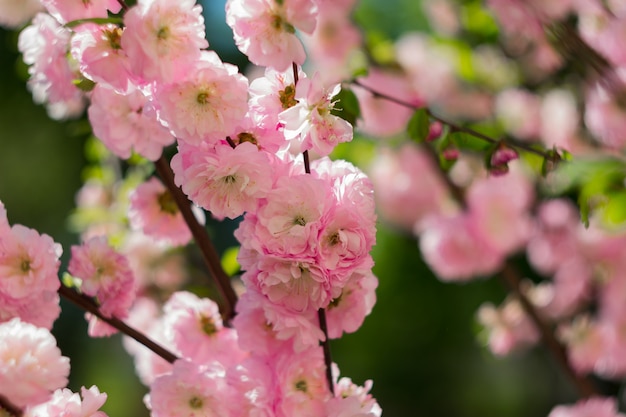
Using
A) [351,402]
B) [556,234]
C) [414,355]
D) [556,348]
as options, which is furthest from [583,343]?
[414,355]

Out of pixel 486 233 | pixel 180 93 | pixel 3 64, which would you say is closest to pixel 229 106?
pixel 180 93

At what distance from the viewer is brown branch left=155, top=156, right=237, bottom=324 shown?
63 centimetres

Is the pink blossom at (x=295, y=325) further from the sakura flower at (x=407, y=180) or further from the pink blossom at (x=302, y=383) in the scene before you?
the sakura flower at (x=407, y=180)

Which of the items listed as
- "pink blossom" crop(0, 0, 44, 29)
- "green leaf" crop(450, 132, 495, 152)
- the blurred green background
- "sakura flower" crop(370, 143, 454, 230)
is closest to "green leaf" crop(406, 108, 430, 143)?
"green leaf" crop(450, 132, 495, 152)

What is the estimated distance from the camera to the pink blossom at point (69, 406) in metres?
0.48

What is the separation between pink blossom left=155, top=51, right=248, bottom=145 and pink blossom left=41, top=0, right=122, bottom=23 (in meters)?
0.08

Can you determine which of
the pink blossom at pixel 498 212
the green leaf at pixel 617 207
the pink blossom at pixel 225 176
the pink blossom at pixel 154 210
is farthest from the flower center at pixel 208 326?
the pink blossom at pixel 498 212

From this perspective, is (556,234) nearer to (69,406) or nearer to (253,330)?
(253,330)

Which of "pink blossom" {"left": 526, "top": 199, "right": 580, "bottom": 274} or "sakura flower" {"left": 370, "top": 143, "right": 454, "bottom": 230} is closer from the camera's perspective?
"pink blossom" {"left": 526, "top": 199, "right": 580, "bottom": 274}

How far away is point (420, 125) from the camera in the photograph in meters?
0.74

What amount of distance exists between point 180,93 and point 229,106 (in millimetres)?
33

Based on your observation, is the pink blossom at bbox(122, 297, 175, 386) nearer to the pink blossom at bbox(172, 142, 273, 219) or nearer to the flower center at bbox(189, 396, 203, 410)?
the flower center at bbox(189, 396, 203, 410)

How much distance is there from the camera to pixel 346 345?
3.36m

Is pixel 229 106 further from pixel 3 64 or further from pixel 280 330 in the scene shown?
pixel 3 64
